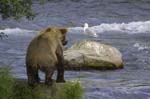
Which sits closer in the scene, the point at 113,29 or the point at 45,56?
the point at 45,56

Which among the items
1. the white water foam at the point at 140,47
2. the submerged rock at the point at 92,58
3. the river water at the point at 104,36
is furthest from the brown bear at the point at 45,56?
the white water foam at the point at 140,47

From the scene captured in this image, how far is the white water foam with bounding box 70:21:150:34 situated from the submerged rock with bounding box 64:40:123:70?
9069 mm

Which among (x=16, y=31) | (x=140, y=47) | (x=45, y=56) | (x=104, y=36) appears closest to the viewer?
(x=45, y=56)

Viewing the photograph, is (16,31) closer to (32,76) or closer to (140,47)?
(140,47)

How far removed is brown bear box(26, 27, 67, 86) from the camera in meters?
9.40

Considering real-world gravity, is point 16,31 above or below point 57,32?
below

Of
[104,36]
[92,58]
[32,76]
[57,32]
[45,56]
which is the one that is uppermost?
[57,32]

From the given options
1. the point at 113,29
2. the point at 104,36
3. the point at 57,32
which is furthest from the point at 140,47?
the point at 57,32

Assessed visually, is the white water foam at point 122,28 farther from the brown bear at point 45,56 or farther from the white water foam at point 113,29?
the brown bear at point 45,56

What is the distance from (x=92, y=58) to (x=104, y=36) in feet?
28.1

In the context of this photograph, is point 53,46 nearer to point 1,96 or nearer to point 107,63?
point 1,96

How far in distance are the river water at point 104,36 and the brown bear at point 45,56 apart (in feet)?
10.5

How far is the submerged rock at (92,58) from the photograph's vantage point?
16.9 metres

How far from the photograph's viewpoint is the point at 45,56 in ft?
30.9
